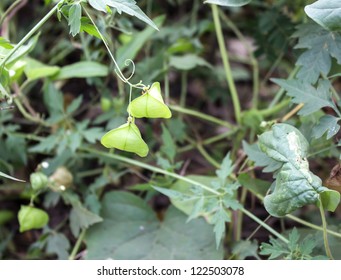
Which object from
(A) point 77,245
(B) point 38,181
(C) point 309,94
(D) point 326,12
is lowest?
(A) point 77,245

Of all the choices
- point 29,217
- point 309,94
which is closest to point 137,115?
point 309,94

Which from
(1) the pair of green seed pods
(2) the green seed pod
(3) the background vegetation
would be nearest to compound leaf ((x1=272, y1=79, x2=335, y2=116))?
(3) the background vegetation

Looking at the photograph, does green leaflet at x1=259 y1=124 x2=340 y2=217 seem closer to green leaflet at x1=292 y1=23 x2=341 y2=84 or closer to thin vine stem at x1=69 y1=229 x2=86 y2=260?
green leaflet at x1=292 y1=23 x2=341 y2=84

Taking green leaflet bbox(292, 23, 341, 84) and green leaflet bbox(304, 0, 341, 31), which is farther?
green leaflet bbox(292, 23, 341, 84)

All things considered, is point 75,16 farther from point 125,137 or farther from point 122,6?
point 125,137
